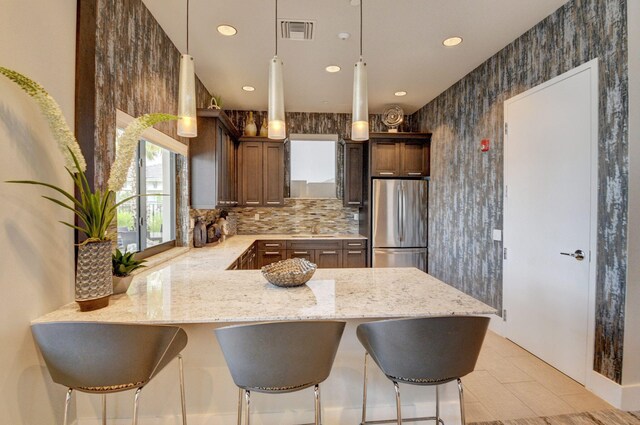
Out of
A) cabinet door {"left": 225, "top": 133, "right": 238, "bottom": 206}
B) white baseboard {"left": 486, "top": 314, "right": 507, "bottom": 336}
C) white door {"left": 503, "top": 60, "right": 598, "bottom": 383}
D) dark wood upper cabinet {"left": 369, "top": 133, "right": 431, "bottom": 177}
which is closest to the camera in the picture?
white door {"left": 503, "top": 60, "right": 598, "bottom": 383}

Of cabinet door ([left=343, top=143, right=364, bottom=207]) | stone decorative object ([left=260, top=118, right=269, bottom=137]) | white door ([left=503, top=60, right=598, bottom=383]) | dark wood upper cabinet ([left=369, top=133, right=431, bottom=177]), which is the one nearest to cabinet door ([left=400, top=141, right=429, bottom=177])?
dark wood upper cabinet ([left=369, top=133, right=431, bottom=177])

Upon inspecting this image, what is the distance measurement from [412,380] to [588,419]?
1.55 metres

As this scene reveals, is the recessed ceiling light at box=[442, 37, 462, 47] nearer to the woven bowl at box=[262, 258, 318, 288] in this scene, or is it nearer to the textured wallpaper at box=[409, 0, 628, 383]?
the textured wallpaper at box=[409, 0, 628, 383]

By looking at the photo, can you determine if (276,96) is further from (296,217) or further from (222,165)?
(296,217)

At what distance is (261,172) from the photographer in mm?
4609

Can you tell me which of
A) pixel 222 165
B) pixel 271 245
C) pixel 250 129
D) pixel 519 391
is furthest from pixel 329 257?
pixel 519 391

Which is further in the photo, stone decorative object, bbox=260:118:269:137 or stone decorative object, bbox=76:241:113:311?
stone decorative object, bbox=260:118:269:137

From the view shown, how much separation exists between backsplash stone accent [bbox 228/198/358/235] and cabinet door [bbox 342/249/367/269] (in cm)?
56

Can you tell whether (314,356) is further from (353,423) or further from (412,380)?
(353,423)

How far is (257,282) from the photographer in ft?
6.13

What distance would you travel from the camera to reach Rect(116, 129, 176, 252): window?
234 cm

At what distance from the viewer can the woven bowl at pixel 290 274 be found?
68.0 inches

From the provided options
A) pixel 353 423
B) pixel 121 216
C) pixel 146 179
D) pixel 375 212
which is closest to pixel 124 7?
pixel 146 179

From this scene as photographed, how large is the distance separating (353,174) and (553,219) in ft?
9.26
